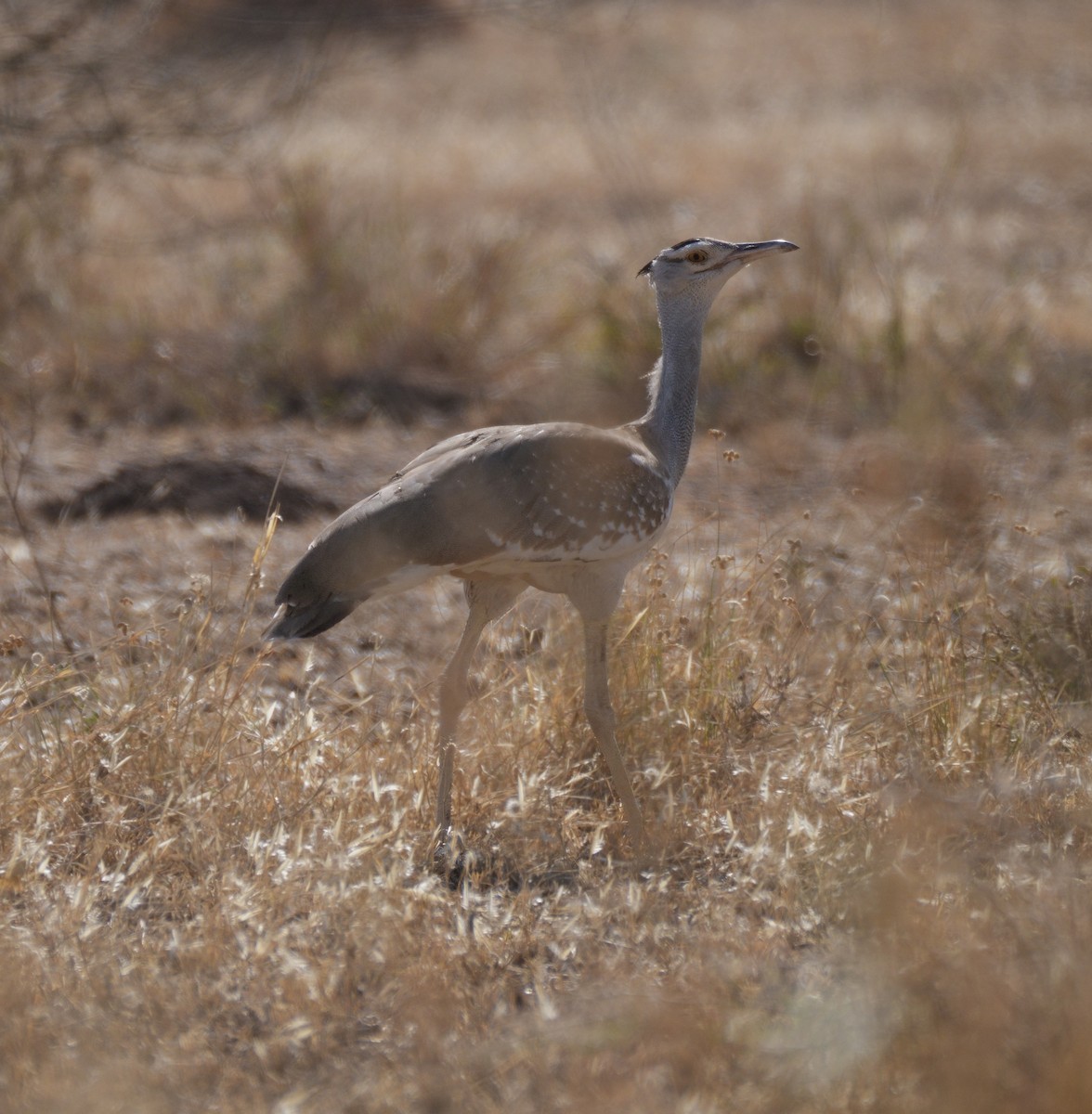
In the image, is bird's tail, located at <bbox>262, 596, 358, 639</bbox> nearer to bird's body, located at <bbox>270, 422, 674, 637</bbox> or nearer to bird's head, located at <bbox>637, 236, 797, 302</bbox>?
bird's body, located at <bbox>270, 422, 674, 637</bbox>

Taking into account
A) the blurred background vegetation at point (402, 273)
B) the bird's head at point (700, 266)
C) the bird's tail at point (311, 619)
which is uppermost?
the bird's head at point (700, 266)

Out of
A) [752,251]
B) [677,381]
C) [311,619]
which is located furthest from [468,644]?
[752,251]

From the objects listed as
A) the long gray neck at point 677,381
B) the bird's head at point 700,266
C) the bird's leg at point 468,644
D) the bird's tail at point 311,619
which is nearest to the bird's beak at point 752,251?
the bird's head at point 700,266

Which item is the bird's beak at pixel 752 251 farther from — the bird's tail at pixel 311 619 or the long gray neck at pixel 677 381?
the bird's tail at pixel 311 619

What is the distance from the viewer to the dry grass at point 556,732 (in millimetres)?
2861

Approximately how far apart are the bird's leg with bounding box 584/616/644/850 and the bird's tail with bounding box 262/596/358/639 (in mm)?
720

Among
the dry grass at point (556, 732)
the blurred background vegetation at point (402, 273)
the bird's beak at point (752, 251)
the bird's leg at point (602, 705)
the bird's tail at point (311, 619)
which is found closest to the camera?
the dry grass at point (556, 732)

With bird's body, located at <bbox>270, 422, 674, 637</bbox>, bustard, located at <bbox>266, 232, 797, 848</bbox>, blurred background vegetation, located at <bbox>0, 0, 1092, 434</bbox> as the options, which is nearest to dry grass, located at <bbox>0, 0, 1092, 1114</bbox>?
blurred background vegetation, located at <bbox>0, 0, 1092, 434</bbox>

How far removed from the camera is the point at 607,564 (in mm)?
3953

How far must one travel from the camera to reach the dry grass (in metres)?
2.86

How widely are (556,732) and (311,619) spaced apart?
982mm

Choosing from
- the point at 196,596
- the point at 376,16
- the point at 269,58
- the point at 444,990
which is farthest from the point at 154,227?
the point at 444,990

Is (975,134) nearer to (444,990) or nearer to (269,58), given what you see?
(269,58)

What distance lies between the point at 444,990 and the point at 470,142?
506 inches
